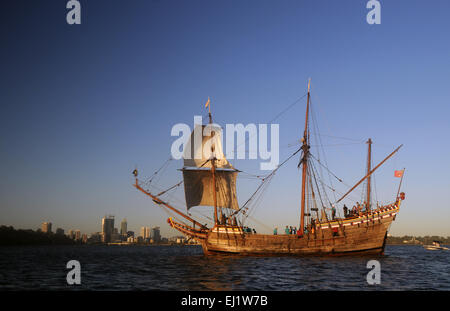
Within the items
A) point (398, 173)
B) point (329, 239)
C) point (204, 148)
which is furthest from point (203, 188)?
point (398, 173)

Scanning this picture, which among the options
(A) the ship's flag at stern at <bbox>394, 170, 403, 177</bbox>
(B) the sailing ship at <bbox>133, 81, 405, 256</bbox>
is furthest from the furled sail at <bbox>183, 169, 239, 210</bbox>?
(A) the ship's flag at stern at <bbox>394, 170, 403, 177</bbox>

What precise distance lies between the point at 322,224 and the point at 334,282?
24.0 metres

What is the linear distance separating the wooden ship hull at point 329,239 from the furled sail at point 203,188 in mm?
8780

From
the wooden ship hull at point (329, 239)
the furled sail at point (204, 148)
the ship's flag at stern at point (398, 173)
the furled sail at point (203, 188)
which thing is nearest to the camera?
the wooden ship hull at point (329, 239)

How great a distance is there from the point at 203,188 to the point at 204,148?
667cm

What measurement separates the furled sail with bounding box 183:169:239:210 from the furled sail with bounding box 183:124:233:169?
1.44 m

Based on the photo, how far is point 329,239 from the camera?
46.6 metres

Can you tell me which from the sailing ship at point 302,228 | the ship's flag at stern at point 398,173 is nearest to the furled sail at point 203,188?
the sailing ship at point 302,228

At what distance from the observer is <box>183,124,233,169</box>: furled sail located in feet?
186

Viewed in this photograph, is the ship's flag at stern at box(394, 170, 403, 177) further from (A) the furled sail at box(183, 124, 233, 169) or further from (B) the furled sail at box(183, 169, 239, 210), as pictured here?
(B) the furled sail at box(183, 169, 239, 210)

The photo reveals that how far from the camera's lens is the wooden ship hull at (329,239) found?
46.2m

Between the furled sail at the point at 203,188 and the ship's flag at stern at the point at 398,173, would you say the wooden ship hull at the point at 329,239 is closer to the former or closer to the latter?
the ship's flag at stern at the point at 398,173
